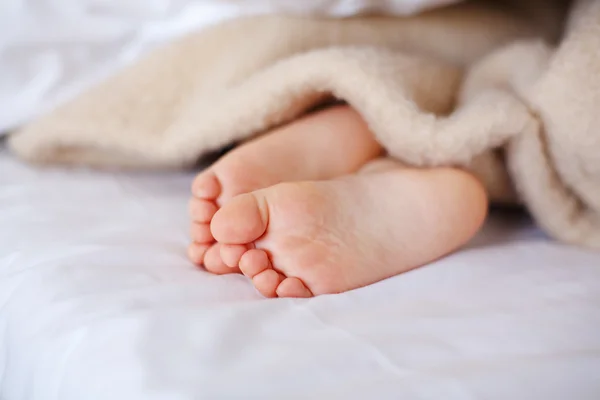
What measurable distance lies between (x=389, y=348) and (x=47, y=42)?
0.60 metres

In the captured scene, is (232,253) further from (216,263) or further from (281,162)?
(281,162)

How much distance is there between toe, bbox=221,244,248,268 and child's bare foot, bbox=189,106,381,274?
16 mm

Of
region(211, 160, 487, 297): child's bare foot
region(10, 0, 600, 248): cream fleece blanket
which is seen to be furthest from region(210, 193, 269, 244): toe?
region(10, 0, 600, 248): cream fleece blanket

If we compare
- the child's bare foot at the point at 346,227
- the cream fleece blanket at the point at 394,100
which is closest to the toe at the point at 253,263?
the child's bare foot at the point at 346,227

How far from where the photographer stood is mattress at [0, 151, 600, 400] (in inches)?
13.6

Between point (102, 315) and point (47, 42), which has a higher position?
point (47, 42)

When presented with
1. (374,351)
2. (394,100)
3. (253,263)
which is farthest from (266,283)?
(394,100)

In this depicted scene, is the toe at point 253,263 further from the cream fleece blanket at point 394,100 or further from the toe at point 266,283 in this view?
the cream fleece blanket at point 394,100

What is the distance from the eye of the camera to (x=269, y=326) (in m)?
0.40

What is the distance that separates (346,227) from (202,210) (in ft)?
0.41

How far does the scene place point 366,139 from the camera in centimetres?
64

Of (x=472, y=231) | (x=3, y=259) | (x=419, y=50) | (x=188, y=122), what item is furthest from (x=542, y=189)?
(x=3, y=259)

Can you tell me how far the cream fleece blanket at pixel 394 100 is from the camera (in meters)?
0.58

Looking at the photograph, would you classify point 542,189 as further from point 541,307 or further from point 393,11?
point 393,11
